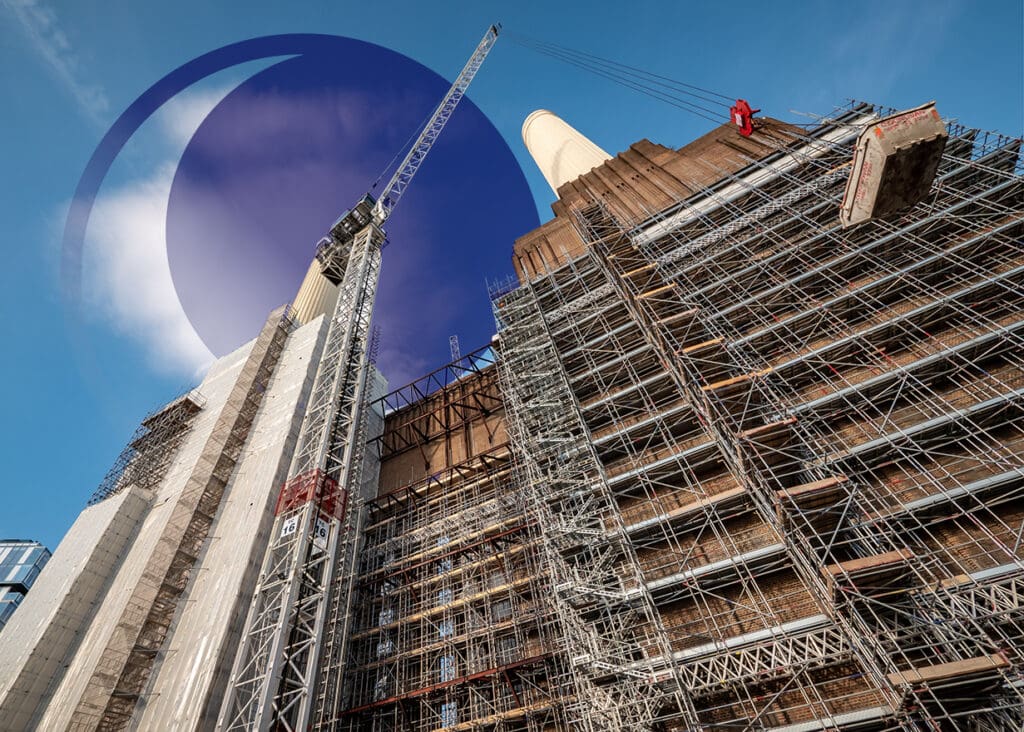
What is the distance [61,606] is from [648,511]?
24.2 metres

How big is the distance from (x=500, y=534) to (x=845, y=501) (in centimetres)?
1207

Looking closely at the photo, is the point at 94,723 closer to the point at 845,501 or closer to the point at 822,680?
the point at 822,680

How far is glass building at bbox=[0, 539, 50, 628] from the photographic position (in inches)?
2103

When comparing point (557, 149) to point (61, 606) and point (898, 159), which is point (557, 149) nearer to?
point (898, 159)

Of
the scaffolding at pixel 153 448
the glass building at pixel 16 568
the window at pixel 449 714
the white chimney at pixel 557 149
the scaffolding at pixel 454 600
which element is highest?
the white chimney at pixel 557 149

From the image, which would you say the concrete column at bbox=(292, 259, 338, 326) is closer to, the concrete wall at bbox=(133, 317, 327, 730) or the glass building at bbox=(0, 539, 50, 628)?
the concrete wall at bbox=(133, 317, 327, 730)

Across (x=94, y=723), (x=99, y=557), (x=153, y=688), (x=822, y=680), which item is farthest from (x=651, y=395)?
(x=99, y=557)

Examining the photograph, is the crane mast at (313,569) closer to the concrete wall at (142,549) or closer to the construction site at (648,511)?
the construction site at (648,511)

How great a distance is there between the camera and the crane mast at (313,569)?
49.9 feet

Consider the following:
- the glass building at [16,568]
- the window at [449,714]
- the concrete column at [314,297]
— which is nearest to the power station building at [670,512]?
the window at [449,714]

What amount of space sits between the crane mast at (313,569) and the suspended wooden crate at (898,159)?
19.6 m

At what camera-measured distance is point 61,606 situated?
1997 cm

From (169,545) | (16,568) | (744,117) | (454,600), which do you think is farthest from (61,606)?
(16,568)

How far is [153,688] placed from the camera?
16.8 m
